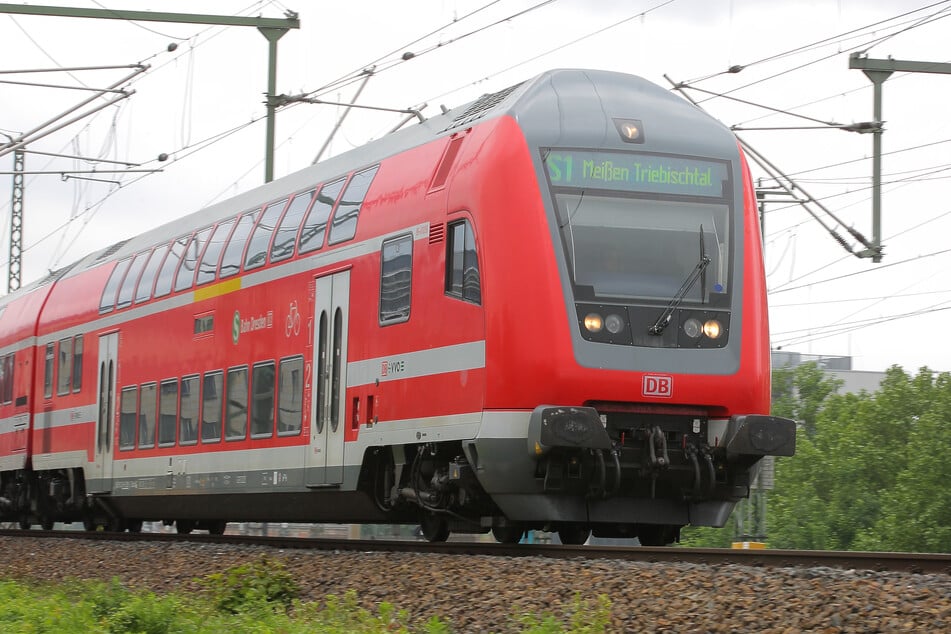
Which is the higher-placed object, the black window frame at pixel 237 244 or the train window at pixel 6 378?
the black window frame at pixel 237 244

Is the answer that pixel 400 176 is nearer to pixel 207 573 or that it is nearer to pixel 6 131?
pixel 207 573

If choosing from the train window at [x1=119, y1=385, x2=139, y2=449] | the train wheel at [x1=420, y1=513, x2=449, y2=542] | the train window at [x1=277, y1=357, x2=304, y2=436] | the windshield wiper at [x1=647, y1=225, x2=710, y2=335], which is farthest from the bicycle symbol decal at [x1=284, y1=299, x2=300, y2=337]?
the train window at [x1=119, y1=385, x2=139, y2=449]

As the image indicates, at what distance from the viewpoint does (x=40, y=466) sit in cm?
2359

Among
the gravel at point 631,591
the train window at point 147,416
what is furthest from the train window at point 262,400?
the train window at point 147,416

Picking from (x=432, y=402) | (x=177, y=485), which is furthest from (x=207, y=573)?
(x=177, y=485)

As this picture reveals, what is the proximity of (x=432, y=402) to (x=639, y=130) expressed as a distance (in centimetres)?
293

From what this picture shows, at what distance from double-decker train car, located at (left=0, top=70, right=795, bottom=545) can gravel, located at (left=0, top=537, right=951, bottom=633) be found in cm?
104

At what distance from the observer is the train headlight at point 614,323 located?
39.8ft

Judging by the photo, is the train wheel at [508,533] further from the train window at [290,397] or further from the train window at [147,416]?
the train window at [147,416]

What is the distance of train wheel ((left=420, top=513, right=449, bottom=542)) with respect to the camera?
13.8m

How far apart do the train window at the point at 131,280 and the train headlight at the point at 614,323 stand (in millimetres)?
10140

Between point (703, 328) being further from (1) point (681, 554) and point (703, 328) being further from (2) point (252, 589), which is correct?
(2) point (252, 589)

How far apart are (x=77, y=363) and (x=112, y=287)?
1539 mm

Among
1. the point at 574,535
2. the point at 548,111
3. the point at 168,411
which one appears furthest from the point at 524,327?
the point at 168,411
